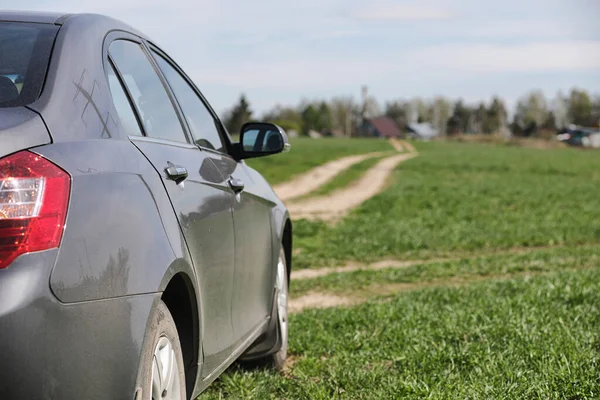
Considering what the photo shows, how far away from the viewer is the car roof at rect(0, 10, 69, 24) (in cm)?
319

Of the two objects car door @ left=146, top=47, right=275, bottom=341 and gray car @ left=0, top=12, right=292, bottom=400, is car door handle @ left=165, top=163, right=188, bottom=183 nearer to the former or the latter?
gray car @ left=0, top=12, right=292, bottom=400

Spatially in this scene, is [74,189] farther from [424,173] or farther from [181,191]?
[424,173]

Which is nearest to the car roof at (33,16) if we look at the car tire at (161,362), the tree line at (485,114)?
the car tire at (161,362)

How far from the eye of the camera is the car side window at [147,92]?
3.36 metres

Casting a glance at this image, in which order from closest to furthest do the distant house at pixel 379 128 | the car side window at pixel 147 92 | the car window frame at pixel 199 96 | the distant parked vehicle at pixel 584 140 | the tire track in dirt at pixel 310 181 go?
1. the car side window at pixel 147 92
2. the car window frame at pixel 199 96
3. the tire track in dirt at pixel 310 181
4. the distant parked vehicle at pixel 584 140
5. the distant house at pixel 379 128

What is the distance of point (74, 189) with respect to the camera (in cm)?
241

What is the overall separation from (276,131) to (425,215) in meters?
14.3

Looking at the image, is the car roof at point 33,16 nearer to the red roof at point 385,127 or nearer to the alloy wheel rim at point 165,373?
the alloy wheel rim at point 165,373

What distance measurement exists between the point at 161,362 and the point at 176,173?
2.26 feet

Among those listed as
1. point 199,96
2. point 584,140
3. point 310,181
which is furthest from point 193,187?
point 584,140

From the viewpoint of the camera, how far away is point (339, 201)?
2291 cm

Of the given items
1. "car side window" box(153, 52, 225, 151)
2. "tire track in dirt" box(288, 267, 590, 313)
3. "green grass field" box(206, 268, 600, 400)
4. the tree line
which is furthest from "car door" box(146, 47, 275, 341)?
the tree line

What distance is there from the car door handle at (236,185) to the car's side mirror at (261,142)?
17.8 inches

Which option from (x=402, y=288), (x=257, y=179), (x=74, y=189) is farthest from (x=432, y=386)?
(x=402, y=288)
